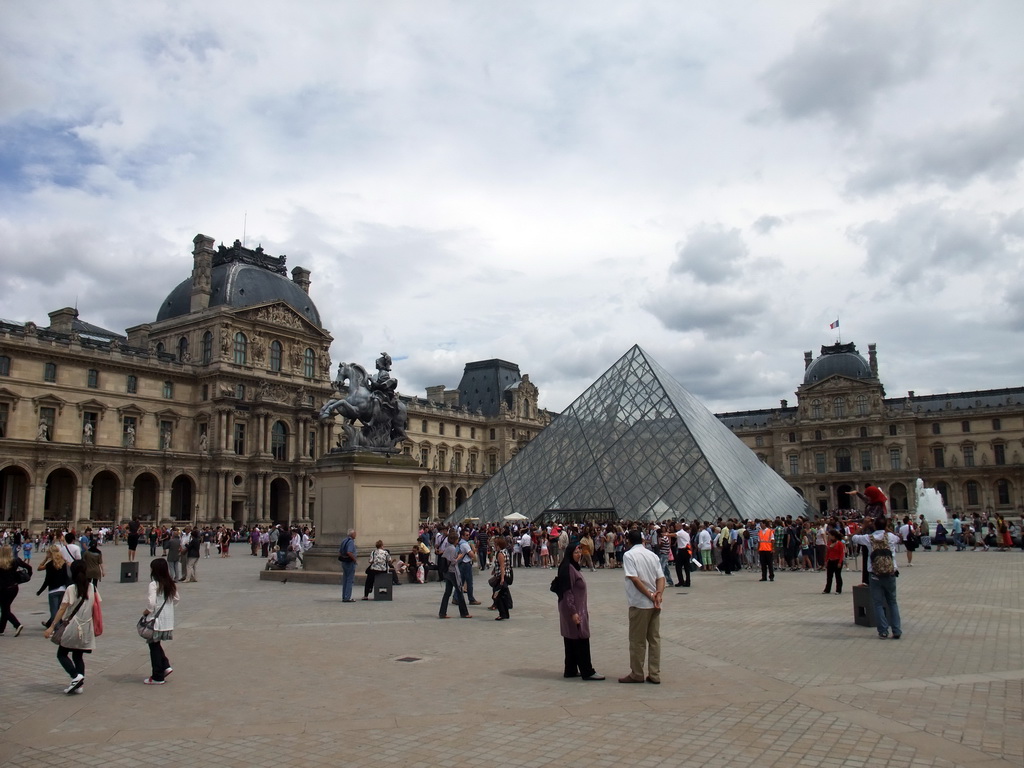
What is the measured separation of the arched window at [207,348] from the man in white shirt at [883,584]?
4672 centimetres

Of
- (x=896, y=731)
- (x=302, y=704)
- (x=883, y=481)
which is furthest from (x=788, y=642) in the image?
(x=883, y=481)

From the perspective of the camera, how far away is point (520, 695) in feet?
20.4

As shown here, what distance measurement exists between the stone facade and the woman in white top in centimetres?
7552

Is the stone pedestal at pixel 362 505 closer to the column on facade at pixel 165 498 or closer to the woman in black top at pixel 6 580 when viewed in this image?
the woman in black top at pixel 6 580

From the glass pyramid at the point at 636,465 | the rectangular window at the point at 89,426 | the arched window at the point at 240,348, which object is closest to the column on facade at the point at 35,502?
the rectangular window at the point at 89,426

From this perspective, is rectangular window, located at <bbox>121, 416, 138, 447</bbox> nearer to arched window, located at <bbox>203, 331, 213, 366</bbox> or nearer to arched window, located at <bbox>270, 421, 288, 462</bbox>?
arched window, located at <bbox>203, 331, 213, 366</bbox>

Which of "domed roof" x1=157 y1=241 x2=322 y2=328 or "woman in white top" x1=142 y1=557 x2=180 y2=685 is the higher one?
"domed roof" x1=157 y1=241 x2=322 y2=328

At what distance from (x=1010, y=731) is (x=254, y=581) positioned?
15.2m

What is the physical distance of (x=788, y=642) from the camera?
8.48 m

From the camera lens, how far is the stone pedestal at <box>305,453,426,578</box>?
16.0m

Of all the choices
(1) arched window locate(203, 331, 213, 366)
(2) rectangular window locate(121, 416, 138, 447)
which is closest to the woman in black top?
(2) rectangular window locate(121, 416, 138, 447)

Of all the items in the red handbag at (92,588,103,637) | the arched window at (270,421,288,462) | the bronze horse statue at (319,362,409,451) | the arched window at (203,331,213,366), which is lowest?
the red handbag at (92,588,103,637)

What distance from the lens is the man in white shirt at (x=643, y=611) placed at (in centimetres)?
661

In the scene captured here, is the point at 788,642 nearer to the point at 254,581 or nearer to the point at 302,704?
the point at 302,704
